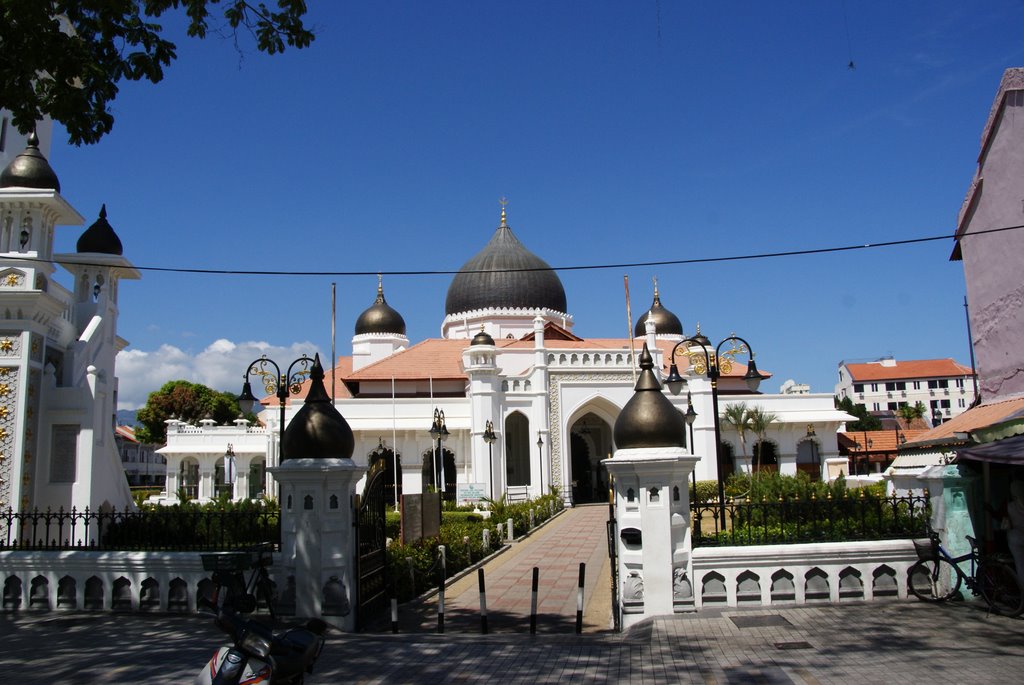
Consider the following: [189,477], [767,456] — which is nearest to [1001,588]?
[767,456]

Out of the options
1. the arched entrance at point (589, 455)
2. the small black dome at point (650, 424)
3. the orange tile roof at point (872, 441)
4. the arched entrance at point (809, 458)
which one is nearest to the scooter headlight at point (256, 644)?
the small black dome at point (650, 424)

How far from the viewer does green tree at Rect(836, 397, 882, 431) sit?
7019cm

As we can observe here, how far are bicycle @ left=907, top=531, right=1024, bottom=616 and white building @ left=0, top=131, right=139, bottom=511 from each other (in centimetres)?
1456

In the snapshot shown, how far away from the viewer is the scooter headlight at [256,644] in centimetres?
518

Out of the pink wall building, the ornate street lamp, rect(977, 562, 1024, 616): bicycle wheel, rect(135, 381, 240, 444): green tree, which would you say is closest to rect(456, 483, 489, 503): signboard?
the ornate street lamp

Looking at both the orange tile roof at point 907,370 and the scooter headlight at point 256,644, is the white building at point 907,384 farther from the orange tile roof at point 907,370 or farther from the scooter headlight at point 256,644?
the scooter headlight at point 256,644

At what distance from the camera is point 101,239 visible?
1842 cm

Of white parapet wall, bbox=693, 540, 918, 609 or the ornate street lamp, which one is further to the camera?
the ornate street lamp

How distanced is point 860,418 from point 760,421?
42657mm

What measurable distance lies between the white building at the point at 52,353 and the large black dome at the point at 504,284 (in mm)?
24956

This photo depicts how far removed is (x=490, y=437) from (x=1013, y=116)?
2051 cm

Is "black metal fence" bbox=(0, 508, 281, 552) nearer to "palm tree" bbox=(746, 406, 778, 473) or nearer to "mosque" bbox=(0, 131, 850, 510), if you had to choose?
"mosque" bbox=(0, 131, 850, 510)

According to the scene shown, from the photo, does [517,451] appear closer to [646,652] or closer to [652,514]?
[652,514]

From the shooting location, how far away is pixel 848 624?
8.11 meters
